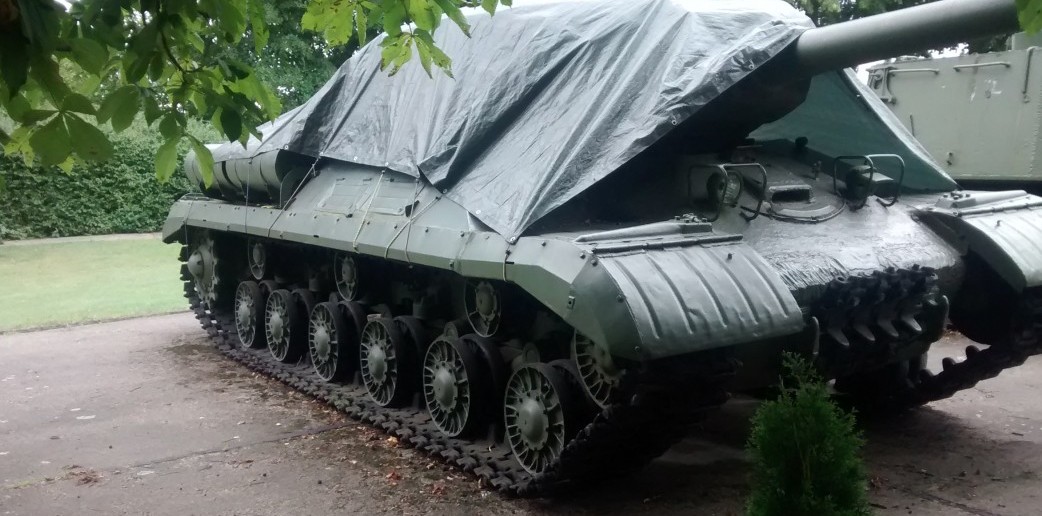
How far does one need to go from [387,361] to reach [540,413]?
1909mm

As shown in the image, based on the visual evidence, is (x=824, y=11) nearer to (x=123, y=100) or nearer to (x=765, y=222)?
(x=765, y=222)

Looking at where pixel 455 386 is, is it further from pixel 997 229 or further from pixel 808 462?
pixel 997 229

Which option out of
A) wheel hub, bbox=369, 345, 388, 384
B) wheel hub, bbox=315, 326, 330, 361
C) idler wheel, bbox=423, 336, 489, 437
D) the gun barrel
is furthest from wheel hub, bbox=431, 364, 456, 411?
the gun barrel

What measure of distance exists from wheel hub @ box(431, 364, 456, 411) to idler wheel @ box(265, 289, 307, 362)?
8.11ft

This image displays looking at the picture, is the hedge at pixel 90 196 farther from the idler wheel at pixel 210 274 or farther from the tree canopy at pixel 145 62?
the tree canopy at pixel 145 62

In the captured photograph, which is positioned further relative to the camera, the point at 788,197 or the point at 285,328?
the point at 285,328

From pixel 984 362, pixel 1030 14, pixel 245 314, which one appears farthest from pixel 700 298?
pixel 245 314

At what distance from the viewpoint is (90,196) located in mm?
19062

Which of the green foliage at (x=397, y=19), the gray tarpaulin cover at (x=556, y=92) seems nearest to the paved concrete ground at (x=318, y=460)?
the gray tarpaulin cover at (x=556, y=92)

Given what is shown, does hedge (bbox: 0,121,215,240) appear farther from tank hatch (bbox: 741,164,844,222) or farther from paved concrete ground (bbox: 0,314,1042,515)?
tank hatch (bbox: 741,164,844,222)

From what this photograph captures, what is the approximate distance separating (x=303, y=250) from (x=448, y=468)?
319cm

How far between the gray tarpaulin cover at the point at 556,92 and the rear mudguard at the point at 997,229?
1.41m

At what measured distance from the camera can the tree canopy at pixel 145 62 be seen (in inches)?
100

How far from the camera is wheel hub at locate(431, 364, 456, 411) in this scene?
241 inches
